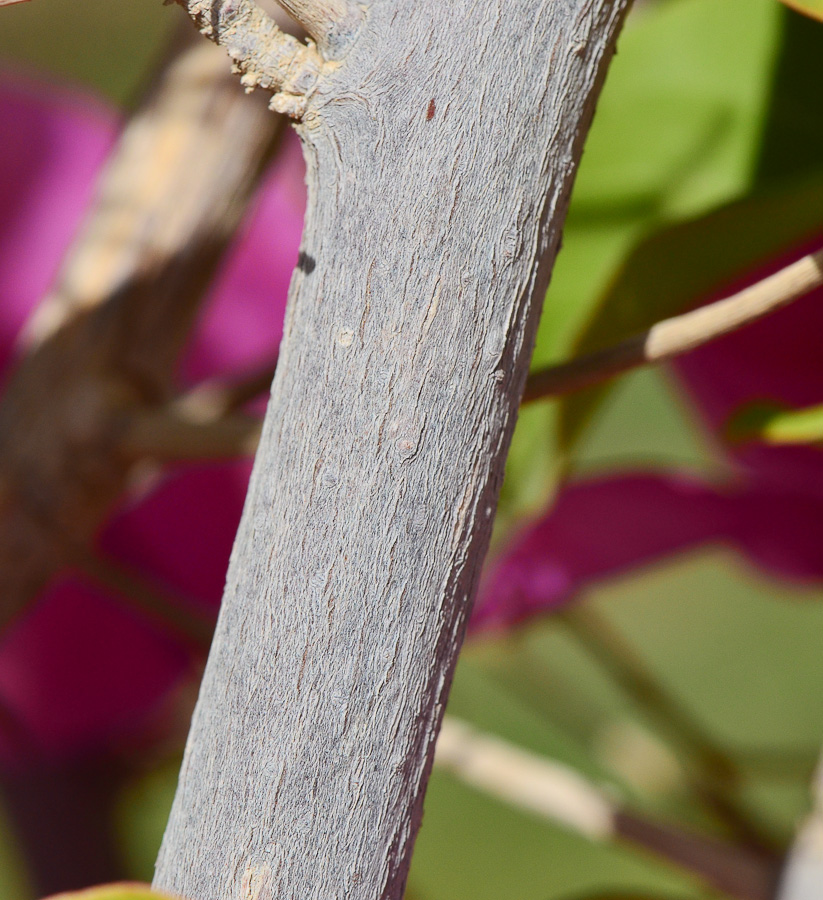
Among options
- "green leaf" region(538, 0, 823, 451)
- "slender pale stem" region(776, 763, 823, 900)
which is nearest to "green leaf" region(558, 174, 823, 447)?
"green leaf" region(538, 0, 823, 451)

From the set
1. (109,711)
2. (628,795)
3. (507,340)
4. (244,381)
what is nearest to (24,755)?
(109,711)

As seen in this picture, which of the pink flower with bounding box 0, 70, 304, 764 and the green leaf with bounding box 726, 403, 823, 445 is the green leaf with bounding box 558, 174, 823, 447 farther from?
the pink flower with bounding box 0, 70, 304, 764

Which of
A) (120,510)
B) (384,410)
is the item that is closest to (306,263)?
(384,410)

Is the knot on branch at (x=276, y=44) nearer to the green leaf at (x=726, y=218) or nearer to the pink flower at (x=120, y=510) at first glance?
the green leaf at (x=726, y=218)

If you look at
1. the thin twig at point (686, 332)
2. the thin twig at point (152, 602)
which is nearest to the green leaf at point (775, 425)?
the thin twig at point (686, 332)

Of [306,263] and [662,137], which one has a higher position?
[662,137]

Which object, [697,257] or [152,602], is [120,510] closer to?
[152,602]
